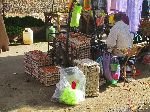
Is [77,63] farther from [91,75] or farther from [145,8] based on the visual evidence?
[145,8]

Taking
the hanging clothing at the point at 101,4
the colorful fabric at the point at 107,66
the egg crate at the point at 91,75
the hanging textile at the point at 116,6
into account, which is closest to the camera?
the egg crate at the point at 91,75

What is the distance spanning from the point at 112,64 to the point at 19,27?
20.4 ft

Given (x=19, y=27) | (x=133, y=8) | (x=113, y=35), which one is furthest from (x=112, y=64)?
(x=19, y=27)

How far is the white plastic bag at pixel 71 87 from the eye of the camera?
8805mm

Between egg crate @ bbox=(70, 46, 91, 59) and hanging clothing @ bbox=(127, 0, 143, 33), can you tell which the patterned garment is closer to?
hanging clothing @ bbox=(127, 0, 143, 33)

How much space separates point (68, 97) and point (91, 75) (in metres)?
0.91

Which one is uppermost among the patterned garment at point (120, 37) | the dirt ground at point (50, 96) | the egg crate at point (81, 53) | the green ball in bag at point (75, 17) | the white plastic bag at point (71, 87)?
the green ball in bag at point (75, 17)

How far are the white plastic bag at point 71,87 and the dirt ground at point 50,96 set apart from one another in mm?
159

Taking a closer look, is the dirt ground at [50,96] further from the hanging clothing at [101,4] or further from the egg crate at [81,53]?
the hanging clothing at [101,4]

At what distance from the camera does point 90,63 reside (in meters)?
9.35

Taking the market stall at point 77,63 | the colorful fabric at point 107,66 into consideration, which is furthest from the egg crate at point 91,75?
the colorful fabric at point 107,66

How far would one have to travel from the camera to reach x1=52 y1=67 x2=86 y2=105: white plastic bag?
880cm

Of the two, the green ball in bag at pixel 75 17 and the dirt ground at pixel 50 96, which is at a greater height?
the green ball in bag at pixel 75 17

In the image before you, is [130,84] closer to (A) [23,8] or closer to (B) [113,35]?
(B) [113,35]
